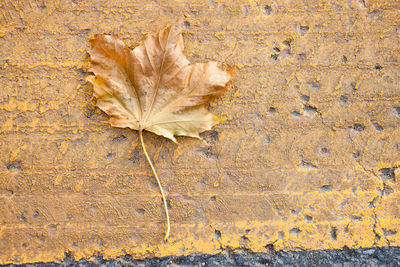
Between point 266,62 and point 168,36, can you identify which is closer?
point 168,36

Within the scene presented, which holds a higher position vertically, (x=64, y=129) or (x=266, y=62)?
(x=266, y=62)

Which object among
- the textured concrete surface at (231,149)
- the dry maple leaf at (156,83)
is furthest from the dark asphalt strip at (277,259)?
the dry maple leaf at (156,83)

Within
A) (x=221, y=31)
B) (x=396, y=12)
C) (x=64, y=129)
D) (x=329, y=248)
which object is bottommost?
(x=329, y=248)

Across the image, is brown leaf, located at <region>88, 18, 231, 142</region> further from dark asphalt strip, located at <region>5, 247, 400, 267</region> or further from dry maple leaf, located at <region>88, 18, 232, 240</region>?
dark asphalt strip, located at <region>5, 247, 400, 267</region>

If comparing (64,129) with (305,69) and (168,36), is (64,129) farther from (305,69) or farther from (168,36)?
(305,69)

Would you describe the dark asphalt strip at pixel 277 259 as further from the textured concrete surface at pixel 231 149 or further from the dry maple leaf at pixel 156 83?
the dry maple leaf at pixel 156 83

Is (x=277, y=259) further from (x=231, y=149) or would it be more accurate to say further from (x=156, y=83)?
(x=156, y=83)

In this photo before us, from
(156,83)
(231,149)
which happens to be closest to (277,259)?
(231,149)

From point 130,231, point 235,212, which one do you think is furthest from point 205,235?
point 130,231
